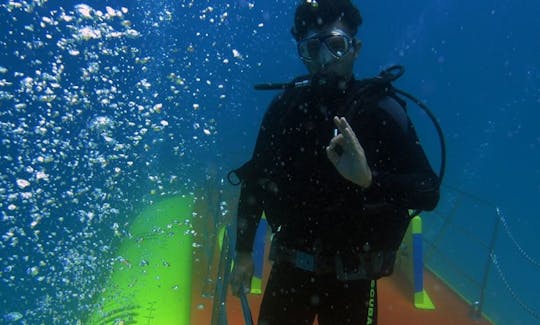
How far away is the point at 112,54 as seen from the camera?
2991cm

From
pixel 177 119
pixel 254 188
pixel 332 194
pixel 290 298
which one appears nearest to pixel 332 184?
pixel 332 194

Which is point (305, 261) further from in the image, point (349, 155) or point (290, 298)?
point (349, 155)

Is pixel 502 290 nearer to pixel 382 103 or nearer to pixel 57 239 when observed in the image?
pixel 382 103

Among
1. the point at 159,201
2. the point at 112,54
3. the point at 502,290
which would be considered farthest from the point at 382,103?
the point at 112,54

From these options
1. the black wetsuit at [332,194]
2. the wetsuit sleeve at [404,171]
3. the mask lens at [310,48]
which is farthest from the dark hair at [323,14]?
the wetsuit sleeve at [404,171]

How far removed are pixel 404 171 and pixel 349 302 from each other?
0.65 metres

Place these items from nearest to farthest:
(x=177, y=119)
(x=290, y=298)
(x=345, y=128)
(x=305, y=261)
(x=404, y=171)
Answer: (x=345, y=128), (x=404, y=171), (x=305, y=261), (x=290, y=298), (x=177, y=119)

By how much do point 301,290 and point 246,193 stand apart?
1.84ft

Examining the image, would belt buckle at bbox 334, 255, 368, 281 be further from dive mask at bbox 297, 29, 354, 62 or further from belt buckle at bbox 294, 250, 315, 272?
dive mask at bbox 297, 29, 354, 62

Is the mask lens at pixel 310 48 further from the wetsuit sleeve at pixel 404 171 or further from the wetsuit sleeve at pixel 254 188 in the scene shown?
the wetsuit sleeve at pixel 404 171

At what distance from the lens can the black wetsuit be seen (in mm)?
1796

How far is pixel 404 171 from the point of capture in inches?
71.1

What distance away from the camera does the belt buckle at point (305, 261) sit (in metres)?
1.91

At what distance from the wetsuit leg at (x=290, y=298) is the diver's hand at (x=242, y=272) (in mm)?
172
